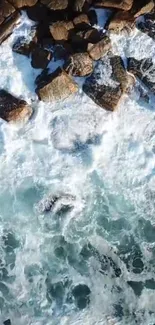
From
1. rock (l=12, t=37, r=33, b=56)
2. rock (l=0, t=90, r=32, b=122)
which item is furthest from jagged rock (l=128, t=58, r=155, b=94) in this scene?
rock (l=0, t=90, r=32, b=122)

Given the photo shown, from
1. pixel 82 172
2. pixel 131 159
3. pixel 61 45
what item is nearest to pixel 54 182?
pixel 82 172

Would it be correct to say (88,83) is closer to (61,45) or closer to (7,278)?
(61,45)

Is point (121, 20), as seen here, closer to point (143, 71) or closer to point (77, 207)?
point (143, 71)

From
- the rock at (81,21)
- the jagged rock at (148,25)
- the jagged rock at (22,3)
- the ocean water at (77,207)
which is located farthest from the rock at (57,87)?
the jagged rock at (148,25)

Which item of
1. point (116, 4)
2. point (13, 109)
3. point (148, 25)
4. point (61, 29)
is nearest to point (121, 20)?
point (116, 4)

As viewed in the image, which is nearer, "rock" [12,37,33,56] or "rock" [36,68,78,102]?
"rock" [36,68,78,102]

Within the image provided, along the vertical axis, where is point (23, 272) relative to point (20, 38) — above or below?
below

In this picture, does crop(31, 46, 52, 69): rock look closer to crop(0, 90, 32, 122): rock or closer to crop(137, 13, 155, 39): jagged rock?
crop(0, 90, 32, 122): rock
